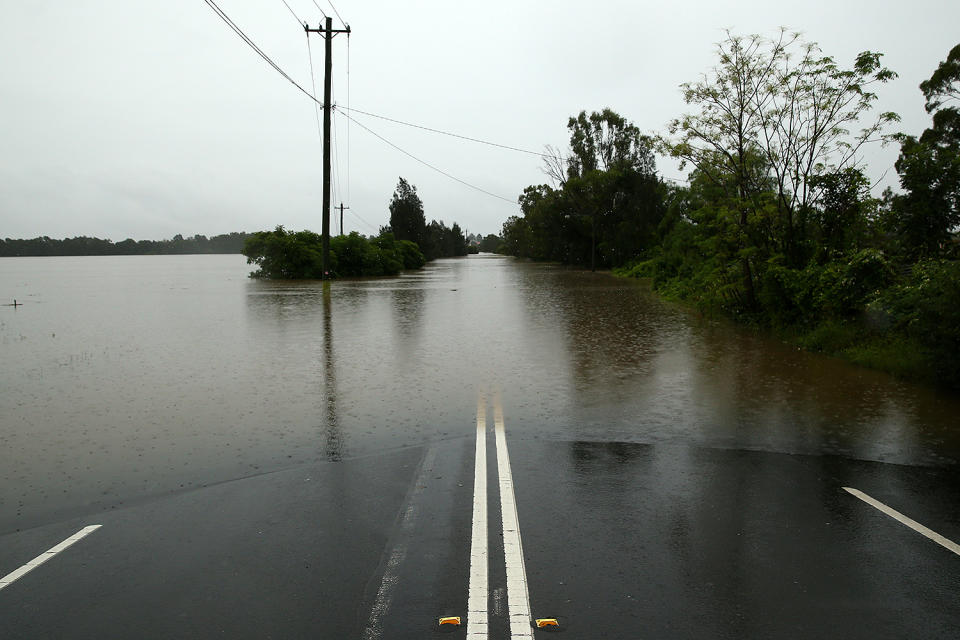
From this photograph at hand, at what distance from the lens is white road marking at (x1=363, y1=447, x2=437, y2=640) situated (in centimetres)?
338

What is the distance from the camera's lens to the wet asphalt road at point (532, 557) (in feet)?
11.3

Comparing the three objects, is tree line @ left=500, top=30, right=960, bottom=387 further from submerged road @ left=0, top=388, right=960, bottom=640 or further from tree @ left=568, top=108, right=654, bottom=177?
tree @ left=568, top=108, right=654, bottom=177

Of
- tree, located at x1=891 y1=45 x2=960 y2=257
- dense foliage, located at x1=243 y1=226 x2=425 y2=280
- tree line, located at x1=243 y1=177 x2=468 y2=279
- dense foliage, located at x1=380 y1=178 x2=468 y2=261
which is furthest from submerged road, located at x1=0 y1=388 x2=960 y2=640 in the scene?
dense foliage, located at x1=380 y1=178 x2=468 y2=261

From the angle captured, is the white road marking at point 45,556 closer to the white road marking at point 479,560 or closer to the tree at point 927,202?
the white road marking at point 479,560

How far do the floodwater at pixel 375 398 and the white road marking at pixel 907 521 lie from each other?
1145 millimetres

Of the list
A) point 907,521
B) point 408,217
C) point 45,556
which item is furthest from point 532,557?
point 408,217

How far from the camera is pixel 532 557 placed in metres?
4.12

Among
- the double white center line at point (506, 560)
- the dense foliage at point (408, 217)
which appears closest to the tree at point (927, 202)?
the double white center line at point (506, 560)

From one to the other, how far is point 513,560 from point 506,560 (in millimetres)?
43

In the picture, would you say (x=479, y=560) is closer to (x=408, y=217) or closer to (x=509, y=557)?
(x=509, y=557)

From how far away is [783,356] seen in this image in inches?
465

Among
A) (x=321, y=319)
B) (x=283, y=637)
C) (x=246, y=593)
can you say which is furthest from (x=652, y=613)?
(x=321, y=319)

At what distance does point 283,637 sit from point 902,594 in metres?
3.35

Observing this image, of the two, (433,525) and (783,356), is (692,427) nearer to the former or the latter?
(433,525)
